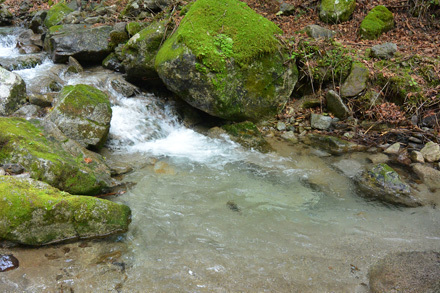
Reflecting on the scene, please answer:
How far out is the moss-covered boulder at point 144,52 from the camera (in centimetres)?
785

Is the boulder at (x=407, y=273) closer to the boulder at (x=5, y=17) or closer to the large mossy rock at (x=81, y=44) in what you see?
the large mossy rock at (x=81, y=44)

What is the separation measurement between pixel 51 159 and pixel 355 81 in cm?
672

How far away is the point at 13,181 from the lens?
3.40m

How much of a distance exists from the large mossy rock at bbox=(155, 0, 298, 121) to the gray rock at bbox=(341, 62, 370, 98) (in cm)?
132

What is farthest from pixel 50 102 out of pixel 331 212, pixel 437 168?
pixel 437 168

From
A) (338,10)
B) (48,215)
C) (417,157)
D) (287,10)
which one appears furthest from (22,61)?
(417,157)

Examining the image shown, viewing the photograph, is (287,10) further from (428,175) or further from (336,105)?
(428,175)

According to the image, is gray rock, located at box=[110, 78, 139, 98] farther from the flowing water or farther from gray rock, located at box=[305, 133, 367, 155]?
gray rock, located at box=[305, 133, 367, 155]

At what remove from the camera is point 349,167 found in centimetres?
564

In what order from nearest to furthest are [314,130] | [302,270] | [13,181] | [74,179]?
[302,270] < [13,181] < [74,179] < [314,130]

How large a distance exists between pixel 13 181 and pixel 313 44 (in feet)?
24.0

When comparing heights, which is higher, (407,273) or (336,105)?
(336,105)

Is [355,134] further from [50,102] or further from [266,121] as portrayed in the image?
[50,102]

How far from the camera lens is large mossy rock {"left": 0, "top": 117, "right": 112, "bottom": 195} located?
4.02 metres
